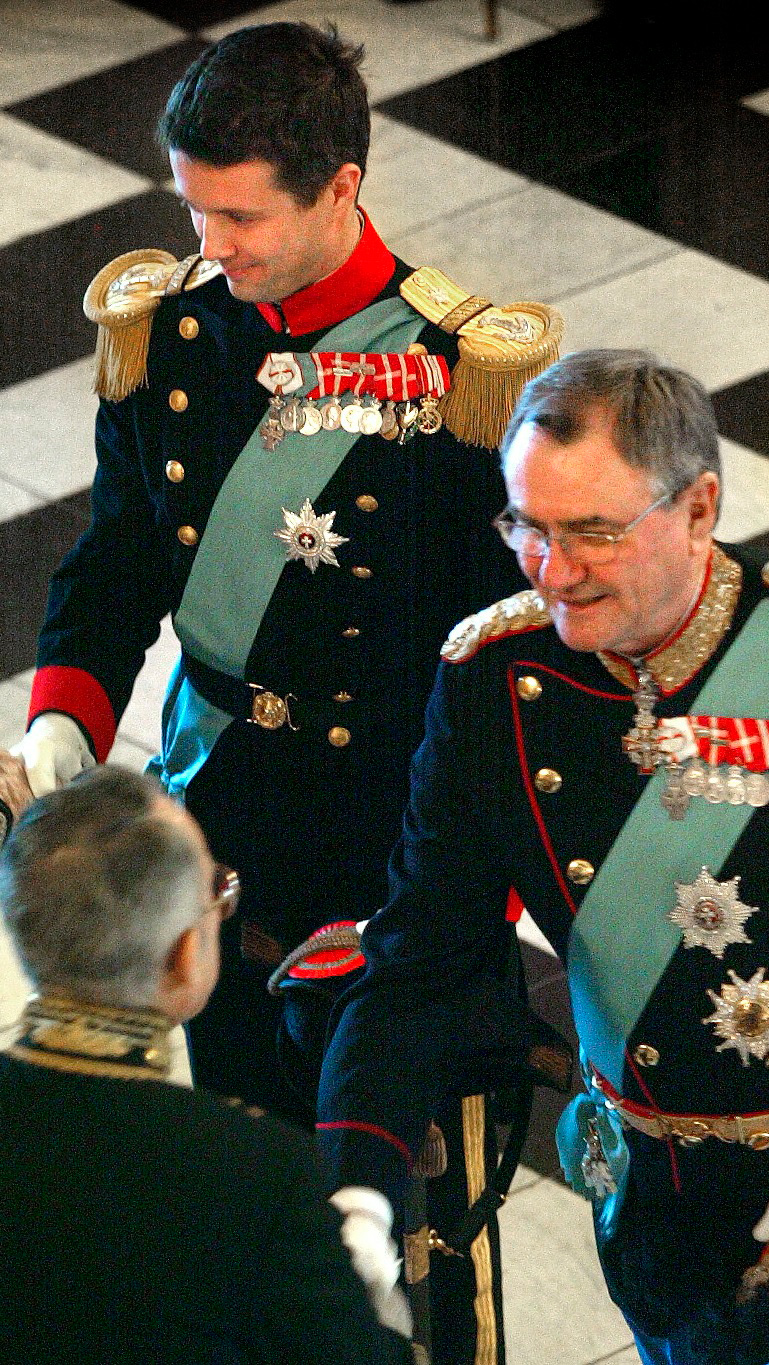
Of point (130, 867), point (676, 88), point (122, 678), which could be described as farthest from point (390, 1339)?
point (676, 88)

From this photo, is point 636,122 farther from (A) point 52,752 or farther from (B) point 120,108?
(A) point 52,752

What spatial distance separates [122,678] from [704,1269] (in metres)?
0.92

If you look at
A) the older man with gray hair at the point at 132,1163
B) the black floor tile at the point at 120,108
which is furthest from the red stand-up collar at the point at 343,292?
the black floor tile at the point at 120,108

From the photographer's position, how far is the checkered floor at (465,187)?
4629mm

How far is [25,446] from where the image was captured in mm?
4719

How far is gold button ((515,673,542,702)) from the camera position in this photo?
1.93 meters

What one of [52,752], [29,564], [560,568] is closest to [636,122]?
[29,564]

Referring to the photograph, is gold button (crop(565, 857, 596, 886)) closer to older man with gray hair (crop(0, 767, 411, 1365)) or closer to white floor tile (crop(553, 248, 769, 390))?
older man with gray hair (crop(0, 767, 411, 1365))

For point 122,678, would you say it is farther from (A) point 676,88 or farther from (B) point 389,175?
(A) point 676,88

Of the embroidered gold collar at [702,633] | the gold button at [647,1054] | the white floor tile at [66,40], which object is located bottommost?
the white floor tile at [66,40]

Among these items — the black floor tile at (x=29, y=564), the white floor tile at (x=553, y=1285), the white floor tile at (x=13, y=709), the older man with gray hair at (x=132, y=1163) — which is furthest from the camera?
the black floor tile at (x=29, y=564)

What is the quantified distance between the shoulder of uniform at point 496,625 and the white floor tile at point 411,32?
4.31m

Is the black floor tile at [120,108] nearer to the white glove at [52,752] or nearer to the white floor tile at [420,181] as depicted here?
the white floor tile at [420,181]

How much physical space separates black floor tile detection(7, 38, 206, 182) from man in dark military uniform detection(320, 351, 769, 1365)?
4051 millimetres
